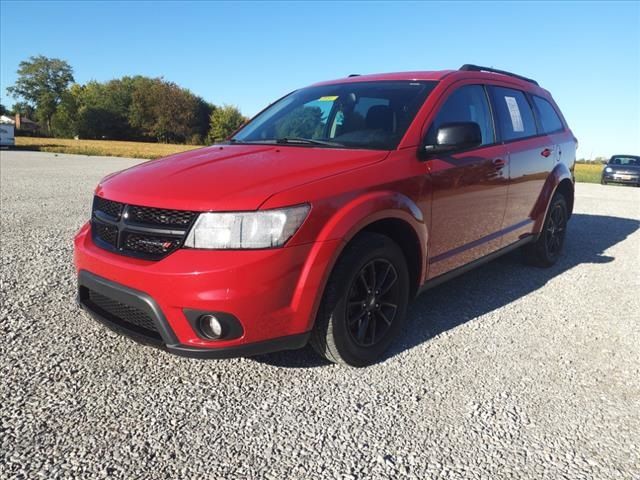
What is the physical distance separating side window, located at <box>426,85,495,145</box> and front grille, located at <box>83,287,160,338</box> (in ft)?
6.68

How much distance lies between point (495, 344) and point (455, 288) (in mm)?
1220

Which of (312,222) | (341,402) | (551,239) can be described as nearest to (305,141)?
(312,222)

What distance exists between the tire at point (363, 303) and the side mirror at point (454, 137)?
72 cm

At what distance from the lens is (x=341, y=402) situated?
2512mm

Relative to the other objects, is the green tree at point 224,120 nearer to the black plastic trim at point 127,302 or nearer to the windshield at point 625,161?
the windshield at point 625,161

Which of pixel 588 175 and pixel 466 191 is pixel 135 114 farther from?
pixel 466 191

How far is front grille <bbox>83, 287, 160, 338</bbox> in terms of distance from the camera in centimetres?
252

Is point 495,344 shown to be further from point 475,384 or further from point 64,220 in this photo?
point 64,220

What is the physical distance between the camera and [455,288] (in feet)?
14.6

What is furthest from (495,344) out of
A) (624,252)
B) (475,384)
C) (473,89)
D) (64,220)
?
(64,220)

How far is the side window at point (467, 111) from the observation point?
11.0ft

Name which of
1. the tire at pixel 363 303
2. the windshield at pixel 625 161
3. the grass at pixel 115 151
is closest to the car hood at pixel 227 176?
the tire at pixel 363 303

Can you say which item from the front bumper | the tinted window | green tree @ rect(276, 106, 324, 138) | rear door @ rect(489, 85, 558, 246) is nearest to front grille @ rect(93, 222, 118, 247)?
the front bumper

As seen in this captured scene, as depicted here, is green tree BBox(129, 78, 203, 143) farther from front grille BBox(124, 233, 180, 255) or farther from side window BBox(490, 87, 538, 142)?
front grille BBox(124, 233, 180, 255)
